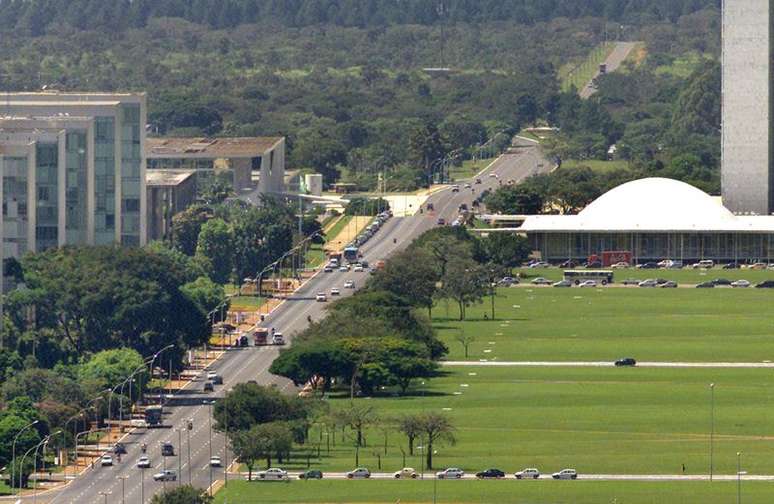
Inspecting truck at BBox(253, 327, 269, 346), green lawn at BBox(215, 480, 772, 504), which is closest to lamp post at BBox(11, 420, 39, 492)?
green lawn at BBox(215, 480, 772, 504)

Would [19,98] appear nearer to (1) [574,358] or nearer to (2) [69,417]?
(1) [574,358]

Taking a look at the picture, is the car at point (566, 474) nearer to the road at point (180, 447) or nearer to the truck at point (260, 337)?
the road at point (180, 447)

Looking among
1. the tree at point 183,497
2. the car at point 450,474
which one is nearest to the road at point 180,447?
the tree at point 183,497

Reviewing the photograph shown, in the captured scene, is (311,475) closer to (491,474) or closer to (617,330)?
(491,474)

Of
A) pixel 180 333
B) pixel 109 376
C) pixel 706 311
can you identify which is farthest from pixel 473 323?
pixel 109 376

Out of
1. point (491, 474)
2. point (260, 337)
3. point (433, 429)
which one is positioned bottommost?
point (491, 474)

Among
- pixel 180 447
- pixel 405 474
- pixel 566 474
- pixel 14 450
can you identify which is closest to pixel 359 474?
pixel 405 474
